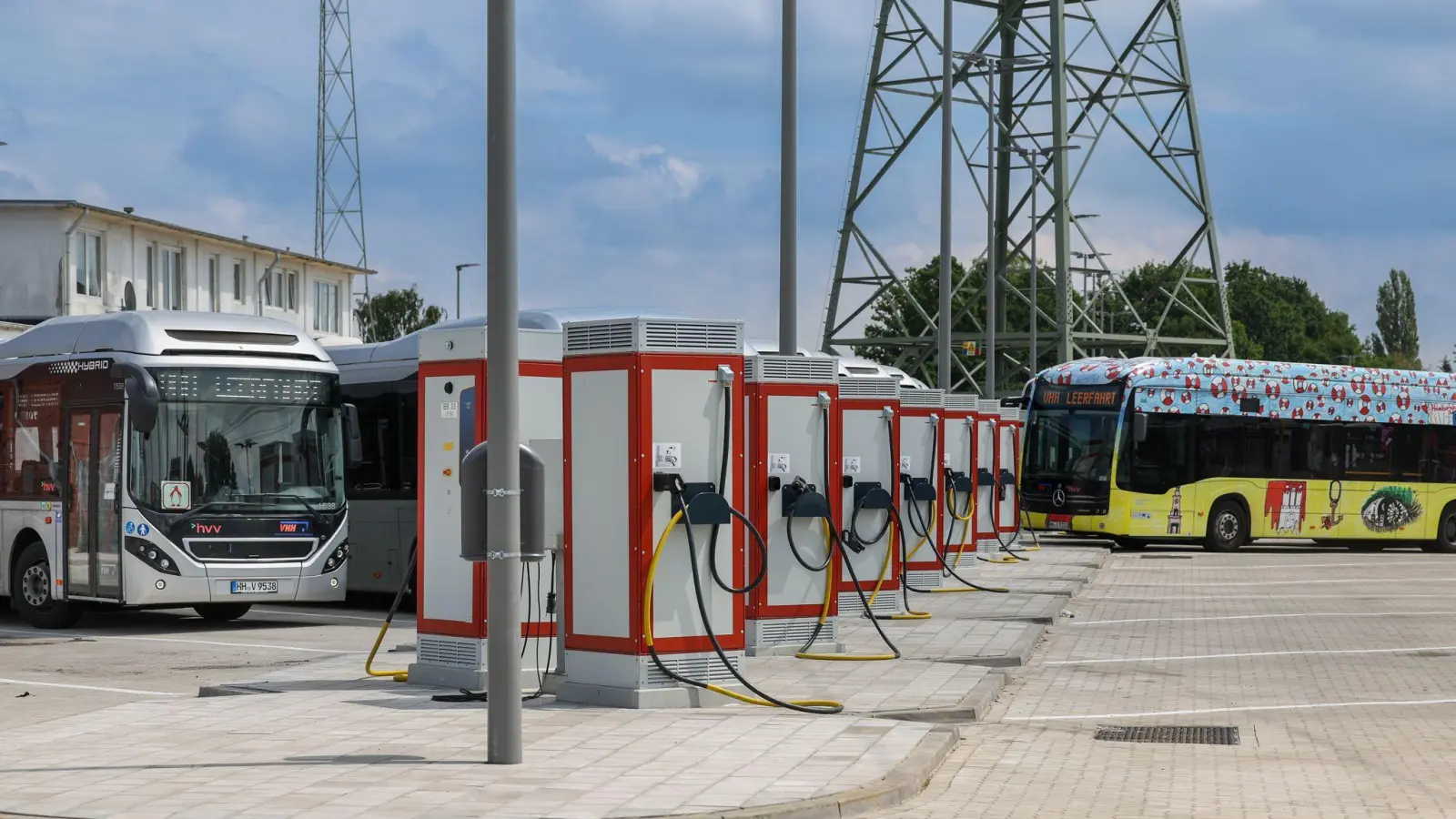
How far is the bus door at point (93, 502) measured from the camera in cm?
1914

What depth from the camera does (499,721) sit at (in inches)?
383

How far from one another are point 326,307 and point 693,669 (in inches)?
2368

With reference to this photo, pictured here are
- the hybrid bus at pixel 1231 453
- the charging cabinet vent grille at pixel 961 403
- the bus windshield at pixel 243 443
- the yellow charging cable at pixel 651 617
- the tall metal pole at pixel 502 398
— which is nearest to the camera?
the tall metal pole at pixel 502 398

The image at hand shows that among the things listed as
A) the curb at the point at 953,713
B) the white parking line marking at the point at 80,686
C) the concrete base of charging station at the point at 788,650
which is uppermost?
the concrete base of charging station at the point at 788,650

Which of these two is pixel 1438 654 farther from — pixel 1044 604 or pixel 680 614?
pixel 680 614

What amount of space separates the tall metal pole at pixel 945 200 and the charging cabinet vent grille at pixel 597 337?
1741 centimetres

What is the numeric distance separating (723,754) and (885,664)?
5.04 metres

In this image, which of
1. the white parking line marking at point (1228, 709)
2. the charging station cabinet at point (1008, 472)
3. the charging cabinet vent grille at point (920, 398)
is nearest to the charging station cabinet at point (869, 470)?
the charging cabinet vent grille at point (920, 398)

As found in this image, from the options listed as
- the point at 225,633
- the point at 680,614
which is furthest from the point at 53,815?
the point at 225,633

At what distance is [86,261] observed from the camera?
54719 millimetres

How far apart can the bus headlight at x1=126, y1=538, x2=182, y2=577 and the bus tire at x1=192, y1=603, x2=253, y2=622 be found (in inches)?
86.4

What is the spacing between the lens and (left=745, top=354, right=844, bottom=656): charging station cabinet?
15.8m

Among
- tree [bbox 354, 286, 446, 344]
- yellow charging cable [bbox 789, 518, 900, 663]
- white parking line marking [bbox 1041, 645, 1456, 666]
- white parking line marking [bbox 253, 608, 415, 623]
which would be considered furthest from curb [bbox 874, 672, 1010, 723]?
tree [bbox 354, 286, 446, 344]

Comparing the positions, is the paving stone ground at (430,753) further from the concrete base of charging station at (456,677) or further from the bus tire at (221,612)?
the bus tire at (221,612)
